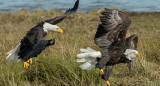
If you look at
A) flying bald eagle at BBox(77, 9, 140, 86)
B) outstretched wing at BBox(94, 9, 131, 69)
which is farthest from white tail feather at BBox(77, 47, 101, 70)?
outstretched wing at BBox(94, 9, 131, 69)

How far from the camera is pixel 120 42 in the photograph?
15.2ft

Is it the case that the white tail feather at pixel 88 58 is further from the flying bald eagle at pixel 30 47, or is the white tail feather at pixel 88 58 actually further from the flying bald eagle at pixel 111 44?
the flying bald eagle at pixel 30 47

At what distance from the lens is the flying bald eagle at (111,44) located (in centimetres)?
Result: 443

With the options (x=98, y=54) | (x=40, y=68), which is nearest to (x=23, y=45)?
(x=40, y=68)

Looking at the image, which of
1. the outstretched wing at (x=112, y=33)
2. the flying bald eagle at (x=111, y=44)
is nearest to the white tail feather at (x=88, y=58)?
the flying bald eagle at (x=111, y=44)

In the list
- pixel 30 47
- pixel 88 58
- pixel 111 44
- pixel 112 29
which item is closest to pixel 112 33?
pixel 112 29

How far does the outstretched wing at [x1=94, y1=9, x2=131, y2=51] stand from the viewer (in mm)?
4539

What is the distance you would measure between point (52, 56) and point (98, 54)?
3.28 feet

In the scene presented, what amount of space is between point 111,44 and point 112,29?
0.29 metres

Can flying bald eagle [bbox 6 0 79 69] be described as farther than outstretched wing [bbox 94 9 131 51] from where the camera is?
Yes

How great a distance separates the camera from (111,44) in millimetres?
4695

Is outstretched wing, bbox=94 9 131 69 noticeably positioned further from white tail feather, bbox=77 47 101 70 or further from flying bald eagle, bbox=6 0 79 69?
flying bald eagle, bbox=6 0 79 69

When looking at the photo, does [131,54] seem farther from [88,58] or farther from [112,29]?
[88,58]

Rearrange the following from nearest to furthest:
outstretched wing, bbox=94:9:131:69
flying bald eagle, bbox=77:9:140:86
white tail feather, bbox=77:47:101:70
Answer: white tail feather, bbox=77:47:101:70, flying bald eagle, bbox=77:9:140:86, outstretched wing, bbox=94:9:131:69
